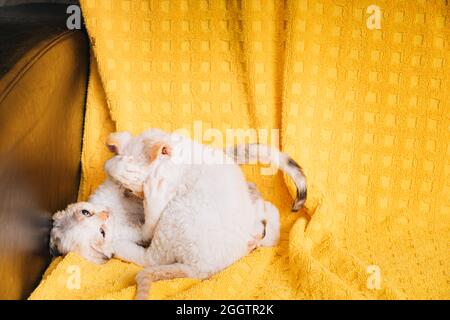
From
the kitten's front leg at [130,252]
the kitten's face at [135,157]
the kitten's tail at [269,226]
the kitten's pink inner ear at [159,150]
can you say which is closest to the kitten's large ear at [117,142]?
the kitten's face at [135,157]

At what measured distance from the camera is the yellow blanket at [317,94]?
1383mm

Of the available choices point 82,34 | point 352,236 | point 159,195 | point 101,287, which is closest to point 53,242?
point 101,287

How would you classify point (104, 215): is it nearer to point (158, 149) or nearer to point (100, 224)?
point (100, 224)

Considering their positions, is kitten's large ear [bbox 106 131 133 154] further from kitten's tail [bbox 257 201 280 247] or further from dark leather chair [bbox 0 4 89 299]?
kitten's tail [bbox 257 201 280 247]

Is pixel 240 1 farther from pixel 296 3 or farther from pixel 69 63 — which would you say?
pixel 69 63

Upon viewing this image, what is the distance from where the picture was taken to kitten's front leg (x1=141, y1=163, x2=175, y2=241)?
3.93 feet

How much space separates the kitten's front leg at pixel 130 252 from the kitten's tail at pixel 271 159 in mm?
340

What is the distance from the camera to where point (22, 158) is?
113 centimetres

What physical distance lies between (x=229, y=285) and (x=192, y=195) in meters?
0.23

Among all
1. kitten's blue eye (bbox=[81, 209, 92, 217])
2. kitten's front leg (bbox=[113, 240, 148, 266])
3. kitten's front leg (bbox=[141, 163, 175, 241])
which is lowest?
kitten's front leg (bbox=[113, 240, 148, 266])

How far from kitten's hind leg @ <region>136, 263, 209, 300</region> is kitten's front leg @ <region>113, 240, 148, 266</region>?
0.37 ft

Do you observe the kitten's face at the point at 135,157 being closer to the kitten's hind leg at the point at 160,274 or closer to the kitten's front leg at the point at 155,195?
the kitten's front leg at the point at 155,195

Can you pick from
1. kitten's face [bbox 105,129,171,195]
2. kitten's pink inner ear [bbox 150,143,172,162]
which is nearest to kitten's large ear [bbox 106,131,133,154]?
kitten's face [bbox 105,129,171,195]

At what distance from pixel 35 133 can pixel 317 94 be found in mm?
785
